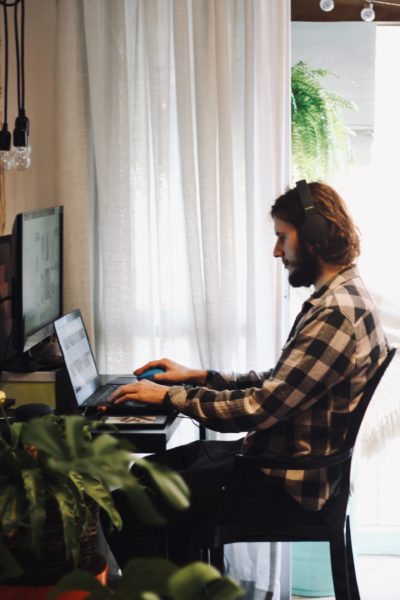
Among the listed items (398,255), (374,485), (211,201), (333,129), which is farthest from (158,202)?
(374,485)

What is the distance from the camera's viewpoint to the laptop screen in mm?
2469

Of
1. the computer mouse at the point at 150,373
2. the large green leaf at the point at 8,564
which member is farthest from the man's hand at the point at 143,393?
the large green leaf at the point at 8,564

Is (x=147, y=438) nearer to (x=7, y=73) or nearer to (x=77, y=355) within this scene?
(x=77, y=355)

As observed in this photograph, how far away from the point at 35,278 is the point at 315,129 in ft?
3.63

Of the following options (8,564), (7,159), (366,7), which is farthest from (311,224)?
(8,564)

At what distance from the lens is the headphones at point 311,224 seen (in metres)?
2.32

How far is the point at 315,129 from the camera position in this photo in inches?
123

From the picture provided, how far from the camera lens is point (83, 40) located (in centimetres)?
300

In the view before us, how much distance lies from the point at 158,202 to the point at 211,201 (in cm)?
17

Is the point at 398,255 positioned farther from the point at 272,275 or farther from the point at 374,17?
the point at 374,17

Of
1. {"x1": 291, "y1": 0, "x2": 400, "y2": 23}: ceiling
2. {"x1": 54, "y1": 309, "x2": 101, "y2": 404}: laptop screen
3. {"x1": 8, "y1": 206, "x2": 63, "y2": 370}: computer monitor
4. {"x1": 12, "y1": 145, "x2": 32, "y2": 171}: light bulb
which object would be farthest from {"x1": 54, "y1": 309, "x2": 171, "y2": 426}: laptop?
{"x1": 291, "y1": 0, "x2": 400, "y2": 23}: ceiling

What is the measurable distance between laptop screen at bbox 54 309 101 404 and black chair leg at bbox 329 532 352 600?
761 mm

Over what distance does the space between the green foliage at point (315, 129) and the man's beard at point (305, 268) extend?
32.5 inches

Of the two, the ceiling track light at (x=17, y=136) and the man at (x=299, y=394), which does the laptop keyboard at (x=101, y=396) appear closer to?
the man at (x=299, y=394)
